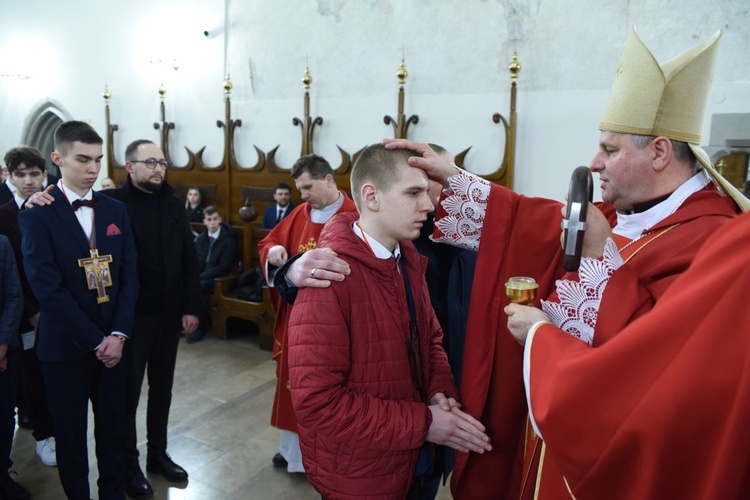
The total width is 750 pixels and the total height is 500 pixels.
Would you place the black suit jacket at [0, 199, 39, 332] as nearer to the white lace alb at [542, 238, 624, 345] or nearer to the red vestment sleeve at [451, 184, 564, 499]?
the red vestment sleeve at [451, 184, 564, 499]

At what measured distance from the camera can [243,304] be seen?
18.3ft

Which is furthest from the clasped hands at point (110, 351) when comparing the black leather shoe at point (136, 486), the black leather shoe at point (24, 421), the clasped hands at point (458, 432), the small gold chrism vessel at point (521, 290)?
the small gold chrism vessel at point (521, 290)

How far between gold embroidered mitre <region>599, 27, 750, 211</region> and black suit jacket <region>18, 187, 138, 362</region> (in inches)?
86.0

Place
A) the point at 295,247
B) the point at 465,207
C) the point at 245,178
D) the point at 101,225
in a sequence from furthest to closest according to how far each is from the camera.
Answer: the point at 245,178
the point at 295,247
the point at 101,225
the point at 465,207

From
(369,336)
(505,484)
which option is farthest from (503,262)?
(505,484)

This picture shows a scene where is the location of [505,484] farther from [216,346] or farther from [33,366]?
[216,346]

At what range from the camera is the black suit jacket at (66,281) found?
7.23 feet

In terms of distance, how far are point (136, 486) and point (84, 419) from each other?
64 cm

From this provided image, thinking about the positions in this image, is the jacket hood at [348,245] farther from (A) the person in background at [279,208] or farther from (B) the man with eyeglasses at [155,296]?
(A) the person in background at [279,208]

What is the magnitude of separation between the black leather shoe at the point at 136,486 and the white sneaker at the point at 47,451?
1.97ft

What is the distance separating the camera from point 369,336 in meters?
1.50

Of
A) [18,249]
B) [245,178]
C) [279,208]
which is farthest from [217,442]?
[245,178]

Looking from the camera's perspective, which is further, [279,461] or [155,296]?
[279,461]

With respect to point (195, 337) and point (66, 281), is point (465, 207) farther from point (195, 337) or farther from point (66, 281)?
point (195, 337)
